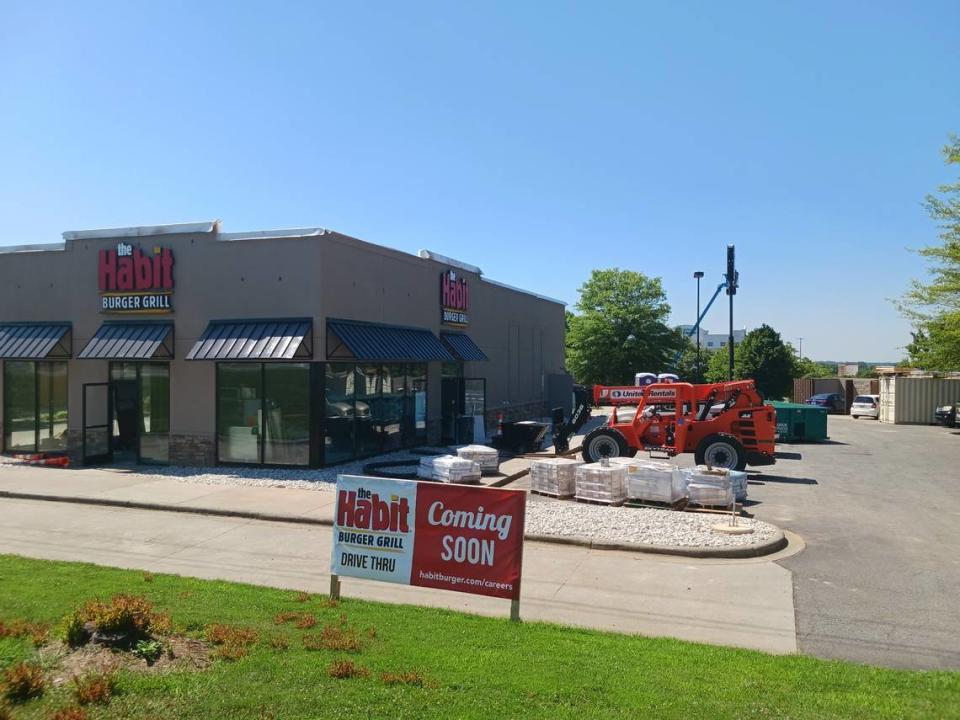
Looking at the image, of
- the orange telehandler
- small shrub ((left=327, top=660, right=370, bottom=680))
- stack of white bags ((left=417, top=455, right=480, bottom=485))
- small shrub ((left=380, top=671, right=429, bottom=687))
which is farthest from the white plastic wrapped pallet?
small shrub ((left=327, top=660, right=370, bottom=680))

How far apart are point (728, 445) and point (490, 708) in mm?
15088

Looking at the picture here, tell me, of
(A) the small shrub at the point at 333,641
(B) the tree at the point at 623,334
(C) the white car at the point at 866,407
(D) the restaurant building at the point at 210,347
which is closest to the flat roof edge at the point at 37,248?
(D) the restaurant building at the point at 210,347

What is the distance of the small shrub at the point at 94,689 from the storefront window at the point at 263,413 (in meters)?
12.9

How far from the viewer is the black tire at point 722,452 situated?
732 inches

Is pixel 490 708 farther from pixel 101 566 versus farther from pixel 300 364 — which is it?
pixel 300 364

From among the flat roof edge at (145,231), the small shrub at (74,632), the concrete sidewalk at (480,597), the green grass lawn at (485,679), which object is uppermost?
the flat roof edge at (145,231)

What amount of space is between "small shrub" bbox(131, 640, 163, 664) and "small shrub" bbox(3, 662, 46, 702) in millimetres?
724

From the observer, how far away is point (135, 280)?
19.4 metres

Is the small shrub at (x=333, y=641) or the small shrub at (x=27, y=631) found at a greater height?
the small shrub at (x=27, y=631)

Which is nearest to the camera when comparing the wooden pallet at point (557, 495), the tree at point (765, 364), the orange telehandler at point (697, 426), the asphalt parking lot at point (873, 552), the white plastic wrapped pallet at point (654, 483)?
the asphalt parking lot at point (873, 552)

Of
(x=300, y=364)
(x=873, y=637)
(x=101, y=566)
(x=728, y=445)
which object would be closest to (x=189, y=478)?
(x=300, y=364)

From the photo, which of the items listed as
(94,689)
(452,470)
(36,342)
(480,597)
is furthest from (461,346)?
(94,689)

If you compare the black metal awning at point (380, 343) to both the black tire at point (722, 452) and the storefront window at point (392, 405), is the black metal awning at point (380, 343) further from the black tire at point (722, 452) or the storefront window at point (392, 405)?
the black tire at point (722, 452)

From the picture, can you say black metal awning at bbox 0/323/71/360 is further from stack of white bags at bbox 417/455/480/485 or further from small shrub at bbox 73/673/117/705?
small shrub at bbox 73/673/117/705
